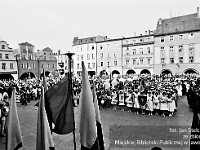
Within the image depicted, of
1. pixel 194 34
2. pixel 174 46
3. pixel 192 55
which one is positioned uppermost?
pixel 194 34

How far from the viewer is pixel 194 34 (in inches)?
1300

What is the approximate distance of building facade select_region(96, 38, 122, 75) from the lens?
4267 cm

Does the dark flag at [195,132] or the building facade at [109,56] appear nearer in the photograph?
the dark flag at [195,132]

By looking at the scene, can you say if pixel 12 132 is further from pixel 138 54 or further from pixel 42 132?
pixel 138 54

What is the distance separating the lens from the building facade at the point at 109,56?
1680 inches

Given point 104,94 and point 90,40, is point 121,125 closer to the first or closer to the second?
point 104,94

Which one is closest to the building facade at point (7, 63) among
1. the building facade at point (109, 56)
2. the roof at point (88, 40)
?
the roof at point (88, 40)

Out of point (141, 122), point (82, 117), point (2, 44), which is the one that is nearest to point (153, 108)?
point (141, 122)

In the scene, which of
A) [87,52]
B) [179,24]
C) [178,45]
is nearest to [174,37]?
[178,45]

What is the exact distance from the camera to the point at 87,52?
4881 cm

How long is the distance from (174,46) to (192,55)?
4.28m

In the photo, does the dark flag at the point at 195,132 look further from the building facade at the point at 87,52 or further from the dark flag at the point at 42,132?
the building facade at the point at 87,52

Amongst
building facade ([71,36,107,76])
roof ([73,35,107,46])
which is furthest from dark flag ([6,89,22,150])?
roof ([73,35,107,46])

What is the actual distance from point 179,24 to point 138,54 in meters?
11.7
